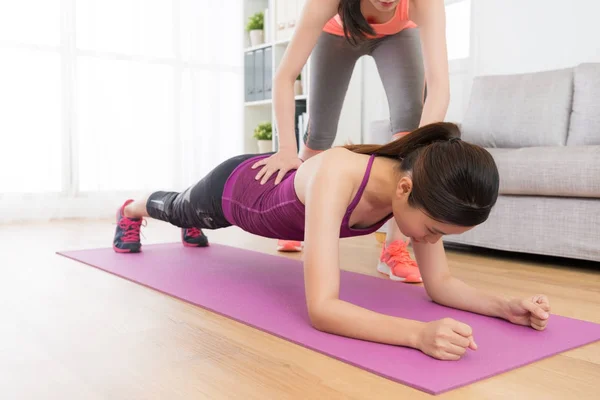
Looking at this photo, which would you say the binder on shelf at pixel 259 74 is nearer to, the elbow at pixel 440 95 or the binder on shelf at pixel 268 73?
the binder on shelf at pixel 268 73

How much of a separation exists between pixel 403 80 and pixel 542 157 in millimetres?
682

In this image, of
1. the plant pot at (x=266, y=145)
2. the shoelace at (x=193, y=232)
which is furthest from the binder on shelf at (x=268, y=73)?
the shoelace at (x=193, y=232)

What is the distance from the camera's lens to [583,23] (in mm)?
2992

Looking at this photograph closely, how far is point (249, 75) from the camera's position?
4.66 metres

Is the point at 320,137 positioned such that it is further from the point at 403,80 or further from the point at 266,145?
the point at 266,145

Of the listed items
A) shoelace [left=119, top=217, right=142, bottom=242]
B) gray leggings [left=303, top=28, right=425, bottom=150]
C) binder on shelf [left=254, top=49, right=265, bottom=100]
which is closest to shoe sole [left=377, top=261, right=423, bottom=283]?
gray leggings [left=303, top=28, right=425, bottom=150]

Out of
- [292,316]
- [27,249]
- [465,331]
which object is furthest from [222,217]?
[27,249]

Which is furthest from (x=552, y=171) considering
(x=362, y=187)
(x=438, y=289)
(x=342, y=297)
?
(x=362, y=187)

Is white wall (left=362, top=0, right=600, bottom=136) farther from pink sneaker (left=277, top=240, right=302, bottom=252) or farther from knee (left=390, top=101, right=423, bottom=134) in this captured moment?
pink sneaker (left=277, top=240, right=302, bottom=252)

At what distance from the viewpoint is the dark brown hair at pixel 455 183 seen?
3.54 feet

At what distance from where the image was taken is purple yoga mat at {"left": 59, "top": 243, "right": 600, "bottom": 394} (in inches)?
42.3

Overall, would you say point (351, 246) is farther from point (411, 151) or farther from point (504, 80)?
point (411, 151)

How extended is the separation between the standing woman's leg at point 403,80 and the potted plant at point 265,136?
259 centimetres

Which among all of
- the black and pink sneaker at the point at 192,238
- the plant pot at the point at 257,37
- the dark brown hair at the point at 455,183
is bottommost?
the black and pink sneaker at the point at 192,238
